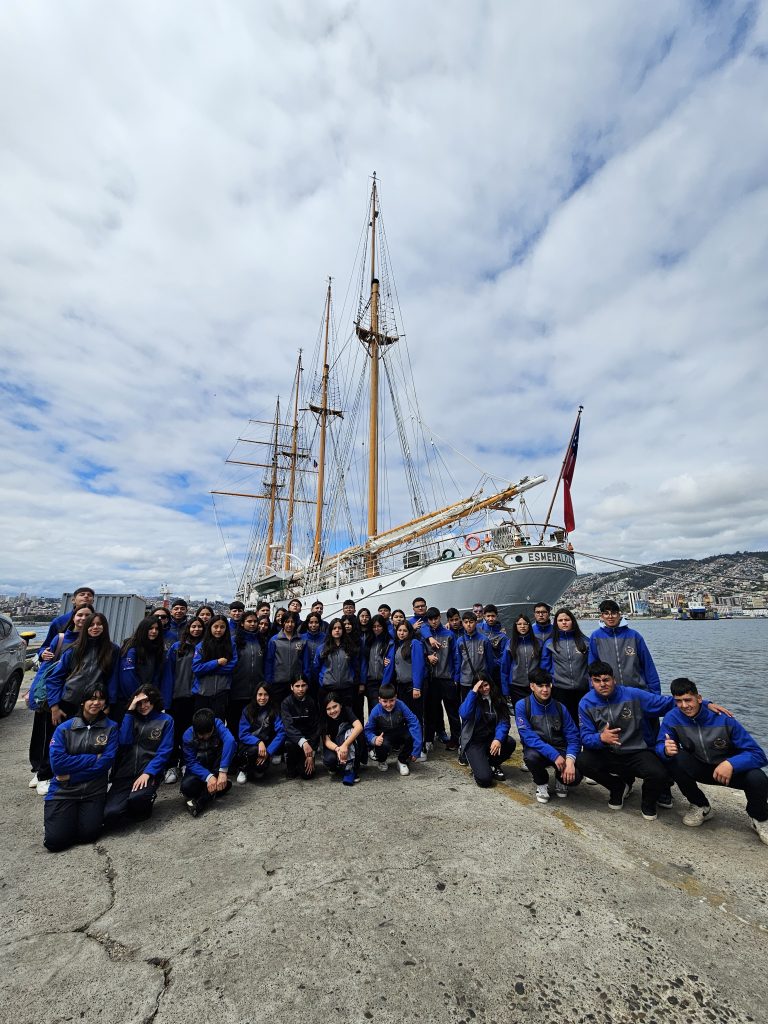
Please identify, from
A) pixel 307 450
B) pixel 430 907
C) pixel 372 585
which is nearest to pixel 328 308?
pixel 307 450

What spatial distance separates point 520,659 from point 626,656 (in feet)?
4.22

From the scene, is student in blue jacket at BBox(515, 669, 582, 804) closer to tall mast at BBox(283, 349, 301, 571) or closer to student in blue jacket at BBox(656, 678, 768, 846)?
student in blue jacket at BBox(656, 678, 768, 846)

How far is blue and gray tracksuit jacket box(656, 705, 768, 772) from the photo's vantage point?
12.5 feet

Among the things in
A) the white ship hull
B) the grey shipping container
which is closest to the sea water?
the white ship hull

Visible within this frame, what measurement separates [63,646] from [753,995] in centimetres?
600

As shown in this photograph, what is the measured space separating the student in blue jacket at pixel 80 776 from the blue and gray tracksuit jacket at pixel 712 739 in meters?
5.09

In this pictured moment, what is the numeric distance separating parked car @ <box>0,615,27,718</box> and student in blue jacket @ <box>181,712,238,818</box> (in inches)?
220

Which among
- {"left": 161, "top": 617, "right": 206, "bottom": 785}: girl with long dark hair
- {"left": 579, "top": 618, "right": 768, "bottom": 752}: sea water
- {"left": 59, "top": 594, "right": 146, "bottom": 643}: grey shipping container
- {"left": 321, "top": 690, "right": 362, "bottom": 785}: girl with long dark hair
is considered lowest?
{"left": 579, "top": 618, "right": 768, "bottom": 752}: sea water

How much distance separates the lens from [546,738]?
4695 mm

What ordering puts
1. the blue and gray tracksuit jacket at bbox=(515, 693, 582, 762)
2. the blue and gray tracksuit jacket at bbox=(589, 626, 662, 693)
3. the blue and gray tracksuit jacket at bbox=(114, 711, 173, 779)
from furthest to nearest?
1. the blue and gray tracksuit jacket at bbox=(589, 626, 662, 693)
2. the blue and gray tracksuit jacket at bbox=(515, 693, 582, 762)
3. the blue and gray tracksuit jacket at bbox=(114, 711, 173, 779)

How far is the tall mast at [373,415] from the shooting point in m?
23.4

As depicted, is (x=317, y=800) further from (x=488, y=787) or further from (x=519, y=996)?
(x=519, y=996)

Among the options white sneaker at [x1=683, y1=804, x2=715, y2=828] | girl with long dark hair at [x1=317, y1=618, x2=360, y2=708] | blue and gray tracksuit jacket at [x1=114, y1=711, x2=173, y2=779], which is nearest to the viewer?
white sneaker at [x1=683, y1=804, x2=715, y2=828]

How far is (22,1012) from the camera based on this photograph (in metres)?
2.02
